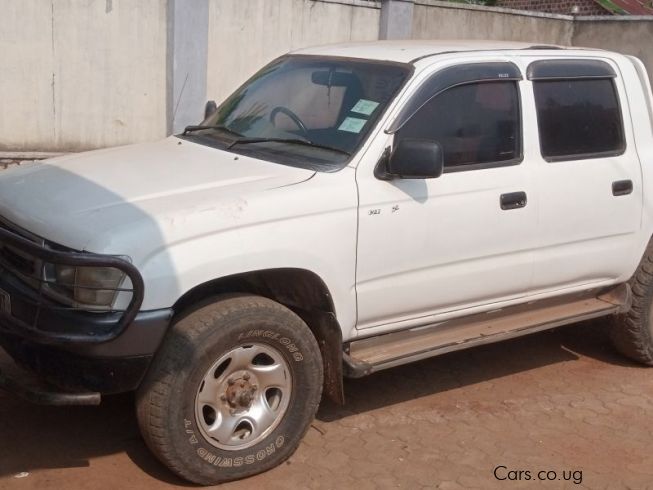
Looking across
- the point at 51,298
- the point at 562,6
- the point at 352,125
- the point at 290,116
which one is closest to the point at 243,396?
the point at 51,298

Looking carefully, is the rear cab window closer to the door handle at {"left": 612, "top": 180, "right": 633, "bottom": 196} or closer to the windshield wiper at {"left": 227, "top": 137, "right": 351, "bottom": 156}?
the door handle at {"left": 612, "top": 180, "right": 633, "bottom": 196}

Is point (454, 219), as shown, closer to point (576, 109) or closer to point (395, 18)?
point (576, 109)

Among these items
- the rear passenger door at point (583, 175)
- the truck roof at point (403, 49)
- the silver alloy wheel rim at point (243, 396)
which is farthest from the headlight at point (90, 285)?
the rear passenger door at point (583, 175)

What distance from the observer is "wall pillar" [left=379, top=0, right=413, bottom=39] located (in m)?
12.0

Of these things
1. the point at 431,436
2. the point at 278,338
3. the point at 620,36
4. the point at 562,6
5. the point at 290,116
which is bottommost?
the point at 431,436

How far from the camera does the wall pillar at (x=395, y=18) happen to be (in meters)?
12.0

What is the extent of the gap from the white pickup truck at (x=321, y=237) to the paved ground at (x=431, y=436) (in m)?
0.28

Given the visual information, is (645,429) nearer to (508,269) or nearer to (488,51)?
(508,269)

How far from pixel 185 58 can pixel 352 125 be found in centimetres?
624

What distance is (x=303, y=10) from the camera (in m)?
11.2

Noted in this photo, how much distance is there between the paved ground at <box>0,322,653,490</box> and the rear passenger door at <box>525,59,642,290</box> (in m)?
0.71

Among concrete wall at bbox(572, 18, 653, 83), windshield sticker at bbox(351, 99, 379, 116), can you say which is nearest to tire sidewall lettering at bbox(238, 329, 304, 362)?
windshield sticker at bbox(351, 99, 379, 116)

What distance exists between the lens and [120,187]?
13.6 ft

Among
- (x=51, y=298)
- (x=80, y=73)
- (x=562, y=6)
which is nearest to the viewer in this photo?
(x=51, y=298)
